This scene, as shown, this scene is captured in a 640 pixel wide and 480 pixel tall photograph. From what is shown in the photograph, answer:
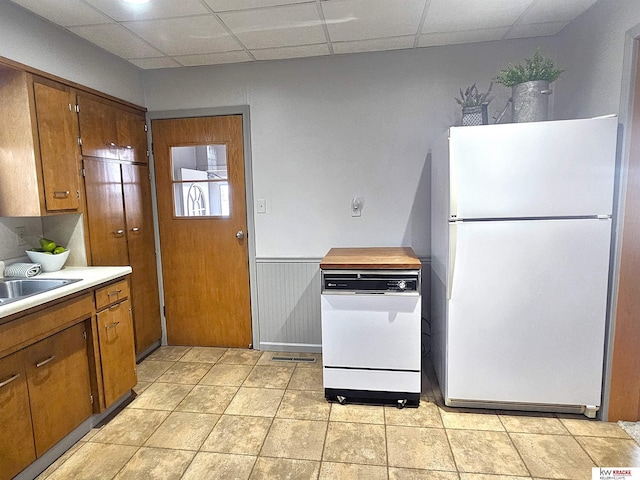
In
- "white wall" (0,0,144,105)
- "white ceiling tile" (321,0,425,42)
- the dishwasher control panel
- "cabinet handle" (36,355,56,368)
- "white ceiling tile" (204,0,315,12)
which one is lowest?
"cabinet handle" (36,355,56,368)

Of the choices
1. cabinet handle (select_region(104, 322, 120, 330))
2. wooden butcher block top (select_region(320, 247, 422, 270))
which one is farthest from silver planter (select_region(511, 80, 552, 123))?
cabinet handle (select_region(104, 322, 120, 330))

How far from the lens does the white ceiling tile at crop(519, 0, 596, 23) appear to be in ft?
7.04

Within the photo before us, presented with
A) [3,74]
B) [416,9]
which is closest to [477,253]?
[416,9]

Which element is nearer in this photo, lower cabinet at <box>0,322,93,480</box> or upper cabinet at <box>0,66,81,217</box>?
lower cabinet at <box>0,322,93,480</box>

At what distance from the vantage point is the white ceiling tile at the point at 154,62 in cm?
285

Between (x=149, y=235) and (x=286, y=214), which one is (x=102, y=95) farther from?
(x=286, y=214)

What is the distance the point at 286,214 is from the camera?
3.08 metres

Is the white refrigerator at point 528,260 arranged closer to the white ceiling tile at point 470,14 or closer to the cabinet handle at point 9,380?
the white ceiling tile at point 470,14

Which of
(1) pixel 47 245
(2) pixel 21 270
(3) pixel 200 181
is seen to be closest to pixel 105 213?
(1) pixel 47 245

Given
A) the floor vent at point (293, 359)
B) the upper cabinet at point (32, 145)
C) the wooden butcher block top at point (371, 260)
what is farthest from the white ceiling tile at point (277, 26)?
the floor vent at point (293, 359)

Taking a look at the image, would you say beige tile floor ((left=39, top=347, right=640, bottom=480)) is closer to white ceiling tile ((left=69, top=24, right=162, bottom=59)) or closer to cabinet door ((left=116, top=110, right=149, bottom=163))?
cabinet door ((left=116, top=110, right=149, bottom=163))

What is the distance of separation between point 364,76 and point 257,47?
2.77 ft

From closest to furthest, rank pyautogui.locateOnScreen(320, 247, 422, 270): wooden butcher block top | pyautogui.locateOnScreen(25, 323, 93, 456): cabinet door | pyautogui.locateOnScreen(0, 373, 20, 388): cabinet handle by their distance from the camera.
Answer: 1. pyautogui.locateOnScreen(0, 373, 20, 388): cabinet handle
2. pyautogui.locateOnScreen(25, 323, 93, 456): cabinet door
3. pyautogui.locateOnScreen(320, 247, 422, 270): wooden butcher block top

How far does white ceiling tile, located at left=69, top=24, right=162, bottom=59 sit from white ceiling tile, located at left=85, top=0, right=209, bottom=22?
0.63ft
